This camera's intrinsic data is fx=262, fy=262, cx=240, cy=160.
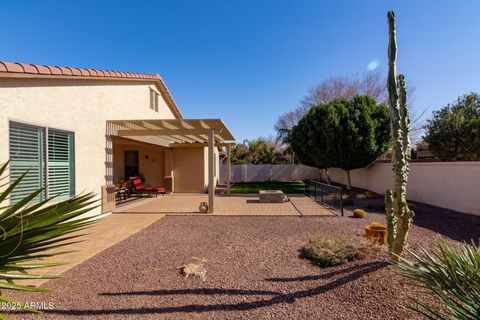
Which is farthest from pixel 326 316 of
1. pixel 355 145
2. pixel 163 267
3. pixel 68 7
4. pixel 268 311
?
pixel 355 145

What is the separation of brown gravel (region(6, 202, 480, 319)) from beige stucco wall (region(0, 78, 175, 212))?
1.75m

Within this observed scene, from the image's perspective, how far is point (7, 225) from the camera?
1845 millimetres

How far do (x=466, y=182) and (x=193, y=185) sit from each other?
13117 mm

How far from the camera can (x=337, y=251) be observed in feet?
15.8

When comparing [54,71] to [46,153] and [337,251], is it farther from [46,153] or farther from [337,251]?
[337,251]

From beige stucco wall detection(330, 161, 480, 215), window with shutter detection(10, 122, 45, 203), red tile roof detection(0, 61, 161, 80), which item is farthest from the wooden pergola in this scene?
beige stucco wall detection(330, 161, 480, 215)

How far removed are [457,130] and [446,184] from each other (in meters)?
5.76

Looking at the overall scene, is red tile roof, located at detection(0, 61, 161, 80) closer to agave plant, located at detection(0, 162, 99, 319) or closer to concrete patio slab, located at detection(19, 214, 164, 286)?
concrete patio slab, located at detection(19, 214, 164, 286)

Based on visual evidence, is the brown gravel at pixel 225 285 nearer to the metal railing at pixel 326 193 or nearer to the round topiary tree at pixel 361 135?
the metal railing at pixel 326 193

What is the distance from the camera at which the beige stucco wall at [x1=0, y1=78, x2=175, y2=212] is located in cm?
566

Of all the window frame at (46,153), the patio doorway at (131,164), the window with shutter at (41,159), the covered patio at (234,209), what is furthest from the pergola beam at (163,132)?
the patio doorway at (131,164)

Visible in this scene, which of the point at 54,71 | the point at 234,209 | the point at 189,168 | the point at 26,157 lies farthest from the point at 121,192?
the point at 54,71

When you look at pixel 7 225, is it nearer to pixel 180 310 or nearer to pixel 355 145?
pixel 180 310

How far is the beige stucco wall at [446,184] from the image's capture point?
8.88m
